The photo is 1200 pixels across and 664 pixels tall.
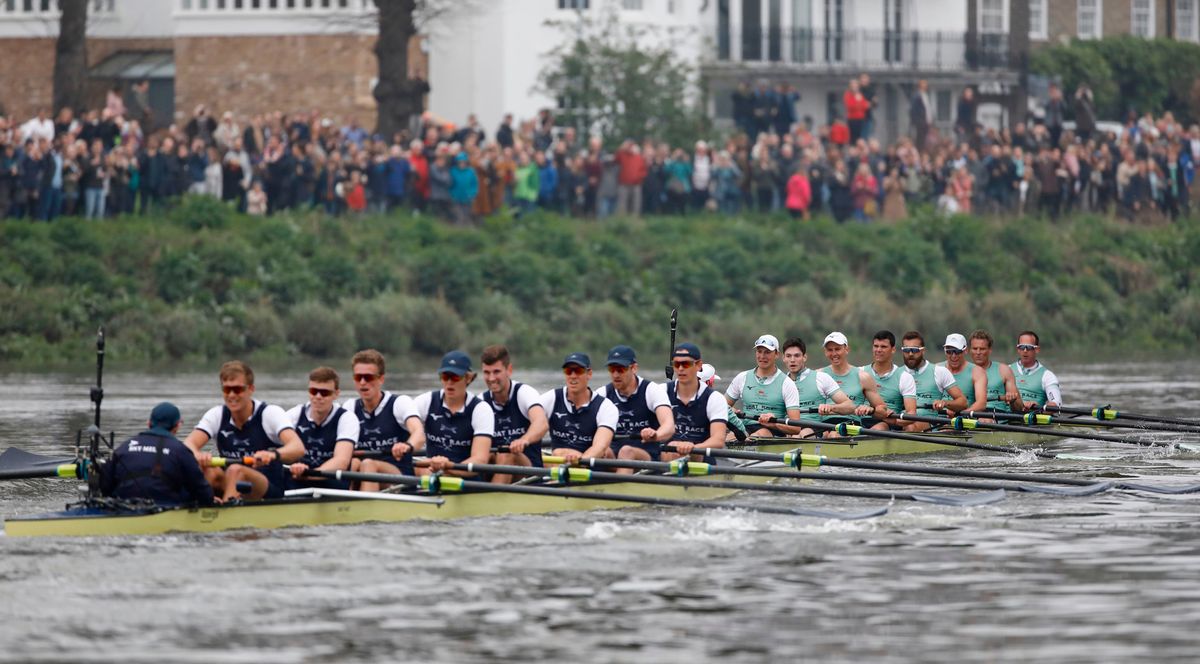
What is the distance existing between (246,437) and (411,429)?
Result: 4.00ft

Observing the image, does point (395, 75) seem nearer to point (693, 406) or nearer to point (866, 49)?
point (866, 49)

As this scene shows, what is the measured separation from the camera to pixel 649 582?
12188mm

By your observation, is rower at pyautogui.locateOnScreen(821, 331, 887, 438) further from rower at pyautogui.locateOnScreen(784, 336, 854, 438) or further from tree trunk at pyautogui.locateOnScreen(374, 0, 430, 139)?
tree trunk at pyautogui.locateOnScreen(374, 0, 430, 139)

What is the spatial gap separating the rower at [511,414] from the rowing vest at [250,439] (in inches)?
64.4

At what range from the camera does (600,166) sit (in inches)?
1335

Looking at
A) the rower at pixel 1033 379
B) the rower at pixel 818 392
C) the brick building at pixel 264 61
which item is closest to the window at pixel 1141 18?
the brick building at pixel 264 61

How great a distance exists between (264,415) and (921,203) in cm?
2428

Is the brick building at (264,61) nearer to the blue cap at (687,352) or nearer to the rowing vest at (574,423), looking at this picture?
the blue cap at (687,352)

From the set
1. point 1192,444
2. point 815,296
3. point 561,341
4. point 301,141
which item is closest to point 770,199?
point 815,296

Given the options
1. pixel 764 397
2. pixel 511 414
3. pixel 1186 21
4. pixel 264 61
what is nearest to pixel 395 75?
pixel 264 61

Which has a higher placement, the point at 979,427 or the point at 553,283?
the point at 553,283

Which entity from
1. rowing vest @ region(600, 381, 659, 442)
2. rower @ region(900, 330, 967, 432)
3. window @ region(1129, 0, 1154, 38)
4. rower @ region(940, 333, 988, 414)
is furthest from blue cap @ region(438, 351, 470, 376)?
window @ region(1129, 0, 1154, 38)

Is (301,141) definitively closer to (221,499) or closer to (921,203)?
(921,203)

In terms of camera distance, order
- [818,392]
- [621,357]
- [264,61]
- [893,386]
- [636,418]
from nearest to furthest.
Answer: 1. [621,357]
2. [636,418]
3. [818,392]
4. [893,386]
5. [264,61]
